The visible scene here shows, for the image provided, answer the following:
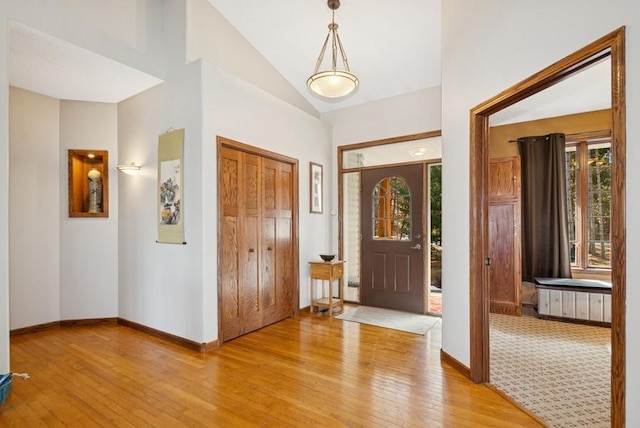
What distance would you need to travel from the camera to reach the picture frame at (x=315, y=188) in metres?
4.88

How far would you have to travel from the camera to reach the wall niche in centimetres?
418

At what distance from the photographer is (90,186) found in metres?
4.23

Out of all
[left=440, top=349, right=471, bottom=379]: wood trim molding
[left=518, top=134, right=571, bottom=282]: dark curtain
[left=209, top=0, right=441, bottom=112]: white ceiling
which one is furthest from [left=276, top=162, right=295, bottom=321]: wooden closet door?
[left=518, top=134, right=571, bottom=282]: dark curtain

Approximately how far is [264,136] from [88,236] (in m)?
2.58

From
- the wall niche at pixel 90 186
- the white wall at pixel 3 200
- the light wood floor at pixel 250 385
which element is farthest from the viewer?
the wall niche at pixel 90 186

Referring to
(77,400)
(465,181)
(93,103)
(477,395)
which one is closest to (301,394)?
(477,395)

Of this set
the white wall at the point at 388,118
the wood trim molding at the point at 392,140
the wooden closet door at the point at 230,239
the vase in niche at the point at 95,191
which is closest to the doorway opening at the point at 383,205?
the wood trim molding at the point at 392,140

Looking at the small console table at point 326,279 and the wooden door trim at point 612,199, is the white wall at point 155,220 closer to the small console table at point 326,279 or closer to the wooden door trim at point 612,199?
the small console table at point 326,279

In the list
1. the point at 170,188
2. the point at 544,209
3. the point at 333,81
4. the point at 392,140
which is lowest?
the point at 544,209

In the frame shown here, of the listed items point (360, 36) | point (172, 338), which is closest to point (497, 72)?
point (360, 36)

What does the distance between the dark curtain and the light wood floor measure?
213cm

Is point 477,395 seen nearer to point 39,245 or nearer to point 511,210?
point 511,210

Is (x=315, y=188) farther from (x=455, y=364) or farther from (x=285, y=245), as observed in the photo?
(x=455, y=364)

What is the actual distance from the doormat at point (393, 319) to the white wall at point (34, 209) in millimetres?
3640
